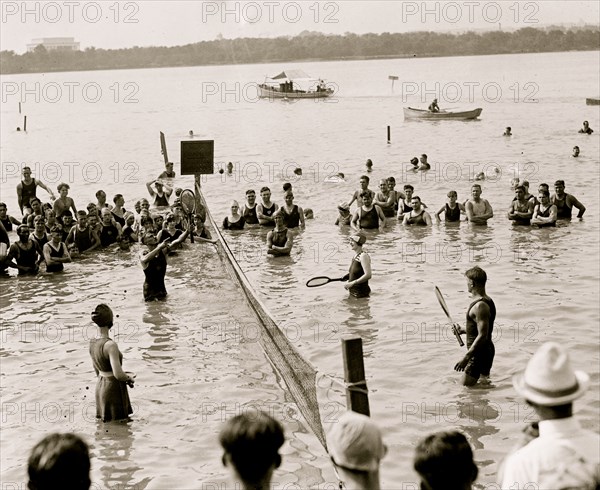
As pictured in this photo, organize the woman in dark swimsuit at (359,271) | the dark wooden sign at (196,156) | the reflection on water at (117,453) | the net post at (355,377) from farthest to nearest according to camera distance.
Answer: the dark wooden sign at (196,156) → the woman in dark swimsuit at (359,271) → the reflection on water at (117,453) → the net post at (355,377)

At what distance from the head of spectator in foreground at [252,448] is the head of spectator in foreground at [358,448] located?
0.31 m

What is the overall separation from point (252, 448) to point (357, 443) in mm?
510

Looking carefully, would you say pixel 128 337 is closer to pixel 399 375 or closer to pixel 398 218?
pixel 399 375

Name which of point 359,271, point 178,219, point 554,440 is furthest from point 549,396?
point 178,219

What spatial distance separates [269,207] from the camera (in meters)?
24.1

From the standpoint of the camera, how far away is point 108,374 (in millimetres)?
10359

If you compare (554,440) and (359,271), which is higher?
(554,440)

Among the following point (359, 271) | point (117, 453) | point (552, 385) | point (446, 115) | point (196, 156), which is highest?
point (446, 115)

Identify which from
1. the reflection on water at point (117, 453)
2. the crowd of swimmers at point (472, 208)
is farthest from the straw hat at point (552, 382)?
the crowd of swimmers at point (472, 208)

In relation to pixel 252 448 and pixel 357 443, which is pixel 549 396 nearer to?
pixel 357 443

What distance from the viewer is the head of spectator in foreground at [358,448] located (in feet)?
13.5

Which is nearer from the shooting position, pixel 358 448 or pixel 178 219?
pixel 358 448

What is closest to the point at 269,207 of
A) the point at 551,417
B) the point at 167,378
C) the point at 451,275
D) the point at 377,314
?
the point at 451,275

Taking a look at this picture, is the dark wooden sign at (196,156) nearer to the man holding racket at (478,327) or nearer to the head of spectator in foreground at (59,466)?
the man holding racket at (478,327)
